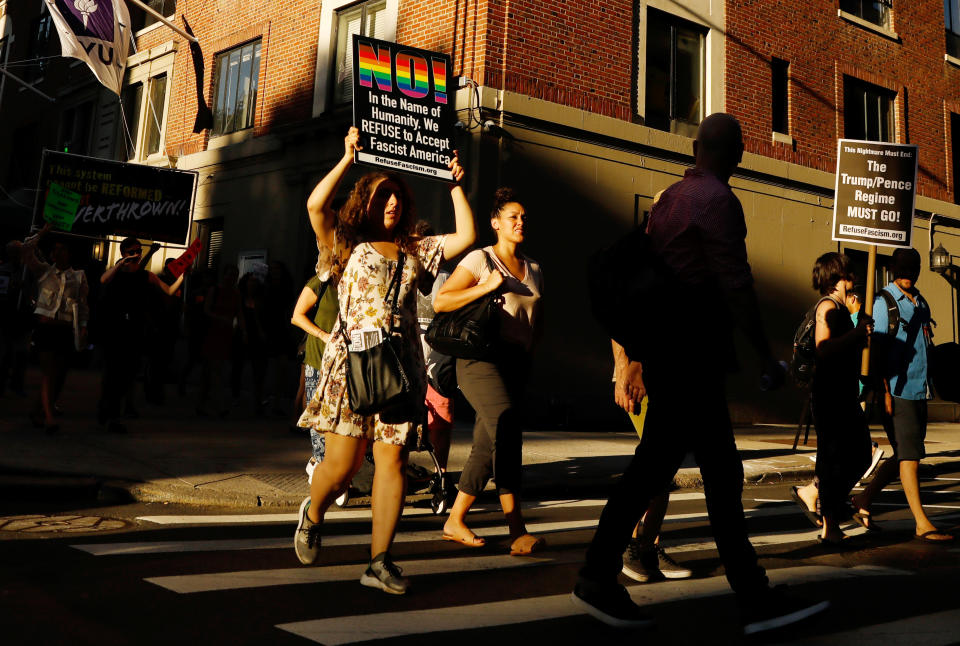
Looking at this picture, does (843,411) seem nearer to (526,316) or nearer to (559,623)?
(526,316)

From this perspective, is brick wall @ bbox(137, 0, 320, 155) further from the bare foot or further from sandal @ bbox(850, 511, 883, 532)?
sandal @ bbox(850, 511, 883, 532)

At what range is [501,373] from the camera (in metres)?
5.29

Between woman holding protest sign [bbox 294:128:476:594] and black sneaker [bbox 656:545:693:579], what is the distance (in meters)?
1.42

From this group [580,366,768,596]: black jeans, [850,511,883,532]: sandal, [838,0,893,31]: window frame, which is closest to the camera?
[580,366,768,596]: black jeans

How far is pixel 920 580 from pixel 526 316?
2.52 meters

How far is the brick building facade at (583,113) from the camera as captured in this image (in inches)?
526

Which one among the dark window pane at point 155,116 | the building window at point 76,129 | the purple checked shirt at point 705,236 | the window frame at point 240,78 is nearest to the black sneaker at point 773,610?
the purple checked shirt at point 705,236

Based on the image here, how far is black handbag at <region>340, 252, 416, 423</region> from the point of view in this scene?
3.87 meters

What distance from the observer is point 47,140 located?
2473 centimetres

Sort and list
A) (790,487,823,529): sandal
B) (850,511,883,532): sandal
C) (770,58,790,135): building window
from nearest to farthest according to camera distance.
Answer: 1. (790,487,823,529): sandal
2. (850,511,883,532): sandal
3. (770,58,790,135): building window

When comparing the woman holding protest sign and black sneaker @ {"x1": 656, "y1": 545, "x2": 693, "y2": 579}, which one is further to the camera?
black sneaker @ {"x1": 656, "y1": 545, "x2": 693, "y2": 579}

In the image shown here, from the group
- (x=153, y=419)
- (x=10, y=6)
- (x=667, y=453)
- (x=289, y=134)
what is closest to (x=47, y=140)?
(x=10, y=6)

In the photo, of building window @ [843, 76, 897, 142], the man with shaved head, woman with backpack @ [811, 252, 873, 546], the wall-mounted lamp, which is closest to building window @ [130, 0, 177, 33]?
building window @ [843, 76, 897, 142]

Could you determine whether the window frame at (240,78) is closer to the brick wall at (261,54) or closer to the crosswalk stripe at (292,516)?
the brick wall at (261,54)
